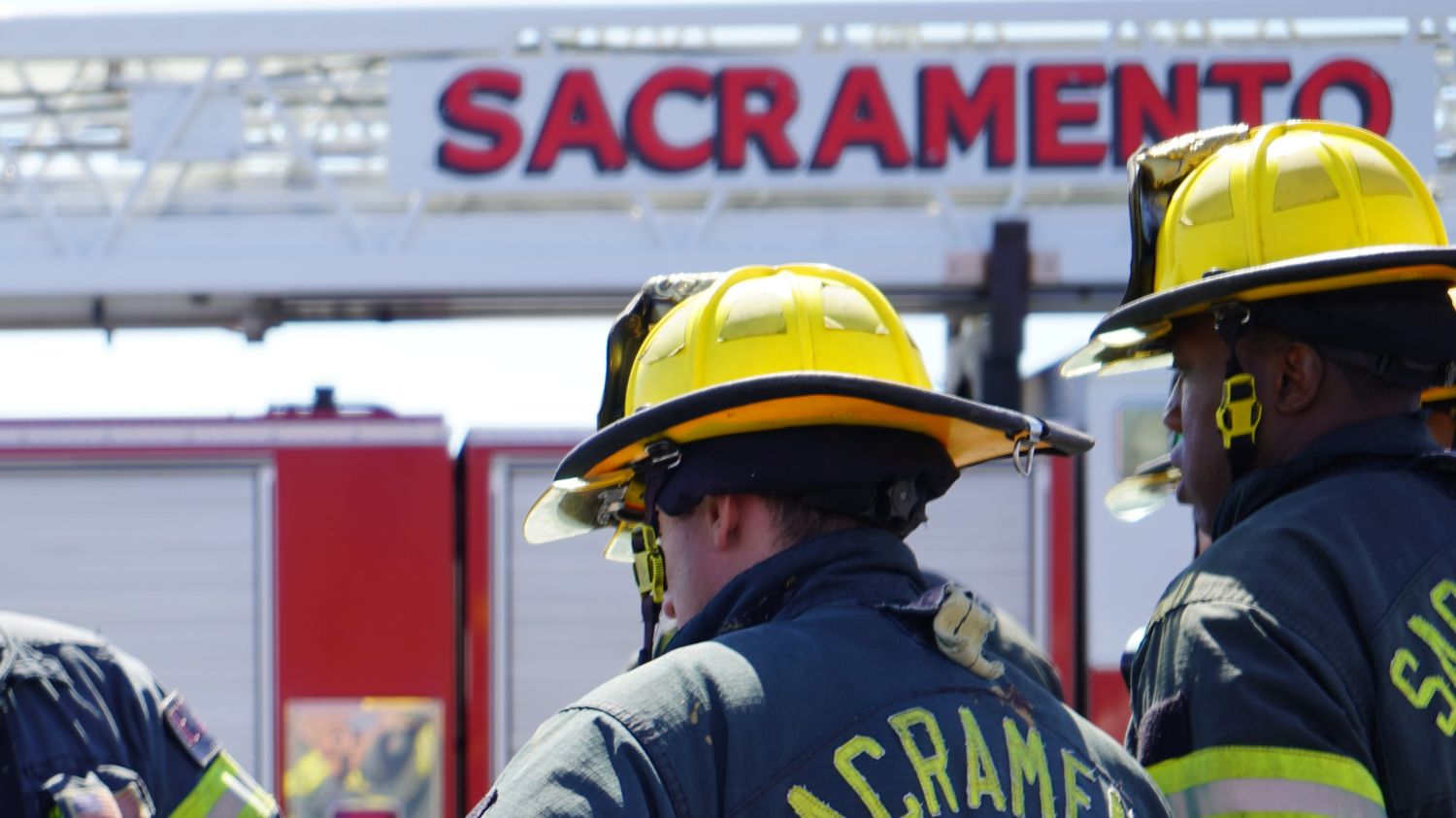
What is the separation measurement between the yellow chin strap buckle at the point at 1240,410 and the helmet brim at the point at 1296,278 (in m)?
0.10

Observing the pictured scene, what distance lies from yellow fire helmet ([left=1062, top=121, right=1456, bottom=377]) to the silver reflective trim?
60cm

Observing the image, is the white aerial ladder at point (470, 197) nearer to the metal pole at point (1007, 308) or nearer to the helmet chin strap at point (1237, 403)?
the metal pole at point (1007, 308)

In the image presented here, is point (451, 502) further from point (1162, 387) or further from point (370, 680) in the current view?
point (1162, 387)

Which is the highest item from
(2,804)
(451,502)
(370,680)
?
(2,804)

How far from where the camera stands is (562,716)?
1.41 m

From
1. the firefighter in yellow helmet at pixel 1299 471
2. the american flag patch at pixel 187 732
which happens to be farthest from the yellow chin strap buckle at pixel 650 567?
the american flag patch at pixel 187 732

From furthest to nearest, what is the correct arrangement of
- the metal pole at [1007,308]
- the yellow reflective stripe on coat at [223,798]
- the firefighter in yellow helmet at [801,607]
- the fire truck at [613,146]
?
the fire truck at [613,146] < the metal pole at [1007,308] < the yellow reflective stripe on coat at [223,798] < the firefighter in yellow helmet at [801,607]

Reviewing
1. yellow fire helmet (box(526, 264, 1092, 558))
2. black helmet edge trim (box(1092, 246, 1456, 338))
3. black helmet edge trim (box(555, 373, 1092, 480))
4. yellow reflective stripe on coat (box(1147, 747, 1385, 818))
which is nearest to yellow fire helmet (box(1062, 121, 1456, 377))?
black helmet edge trim (box(1092, 246, 1456, 338))

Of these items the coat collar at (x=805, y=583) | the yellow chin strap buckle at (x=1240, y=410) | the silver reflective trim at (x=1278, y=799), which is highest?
the yellow chin strap buckle at (x=1240, y=410)

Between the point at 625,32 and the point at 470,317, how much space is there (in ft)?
4.61

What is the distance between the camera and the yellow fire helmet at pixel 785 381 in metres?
1.66

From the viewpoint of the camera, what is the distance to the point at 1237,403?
2.01m

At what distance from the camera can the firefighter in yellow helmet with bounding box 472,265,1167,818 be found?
1.38 meters

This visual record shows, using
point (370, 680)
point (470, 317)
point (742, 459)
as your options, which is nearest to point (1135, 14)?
point (470, 317)
